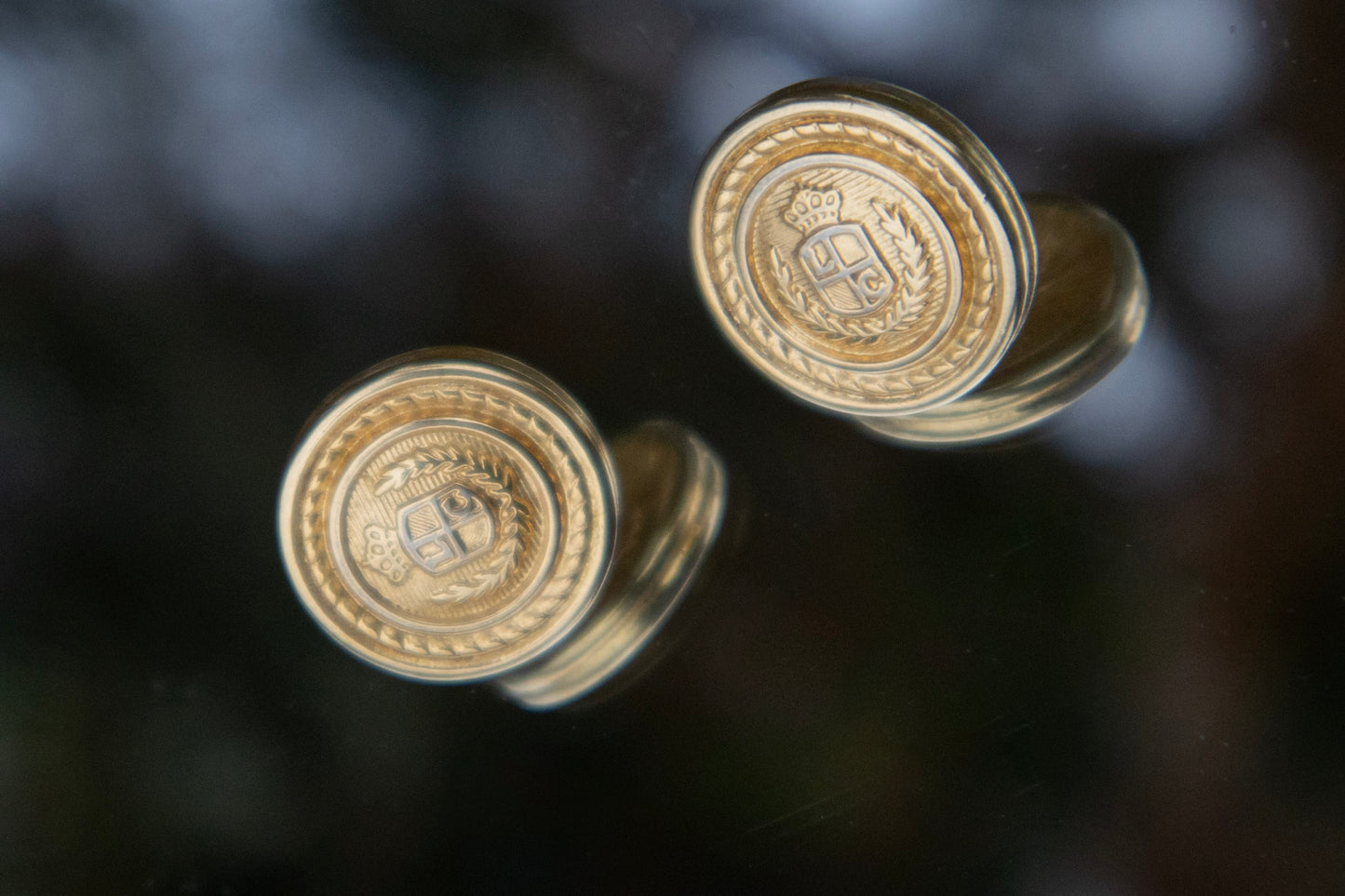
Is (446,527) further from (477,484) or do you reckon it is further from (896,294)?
(896,294)

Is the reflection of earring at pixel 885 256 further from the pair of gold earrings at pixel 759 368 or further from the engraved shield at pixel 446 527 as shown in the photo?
the engraved shield at pixel 446 527

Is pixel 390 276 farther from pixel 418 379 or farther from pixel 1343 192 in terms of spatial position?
pixel 1343 192

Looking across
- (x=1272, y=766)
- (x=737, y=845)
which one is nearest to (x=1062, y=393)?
(x=1272, y=766)

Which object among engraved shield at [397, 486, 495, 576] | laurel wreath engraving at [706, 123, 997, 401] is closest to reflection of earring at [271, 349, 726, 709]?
engraved shield at [397, 486, 495, 576]

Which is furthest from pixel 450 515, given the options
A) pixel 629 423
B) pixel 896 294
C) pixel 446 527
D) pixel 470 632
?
pixel 896 294

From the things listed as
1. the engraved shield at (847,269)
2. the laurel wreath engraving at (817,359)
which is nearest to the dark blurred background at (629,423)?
the laurel wreath engraving at (817,359)

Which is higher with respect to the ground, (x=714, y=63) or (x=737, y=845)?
(x=714, y=63)
